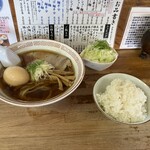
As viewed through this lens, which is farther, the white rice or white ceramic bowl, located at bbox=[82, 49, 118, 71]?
white ceramic bowl, located at bbox=[82, 49, 118, 71]

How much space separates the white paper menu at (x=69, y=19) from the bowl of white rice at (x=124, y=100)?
9.9 inches

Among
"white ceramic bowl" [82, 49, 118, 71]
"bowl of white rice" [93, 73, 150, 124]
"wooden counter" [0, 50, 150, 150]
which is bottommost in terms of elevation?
"wooden counter" [0, 50, 150, 150]

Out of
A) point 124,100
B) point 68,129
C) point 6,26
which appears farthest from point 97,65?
point 6,26

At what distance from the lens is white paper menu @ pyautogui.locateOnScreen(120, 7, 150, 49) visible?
3.16 feet

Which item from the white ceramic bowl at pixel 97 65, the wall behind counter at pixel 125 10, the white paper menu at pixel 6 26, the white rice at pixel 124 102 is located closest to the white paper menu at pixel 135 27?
the wall behind counter at pixel 125 10

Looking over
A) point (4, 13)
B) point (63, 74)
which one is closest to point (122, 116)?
point (63, 74)

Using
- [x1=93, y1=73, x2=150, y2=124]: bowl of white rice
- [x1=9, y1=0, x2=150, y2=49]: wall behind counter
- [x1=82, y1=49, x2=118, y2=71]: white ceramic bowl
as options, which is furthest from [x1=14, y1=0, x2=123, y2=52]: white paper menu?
[x1=93, y1=73, x2=150, y2=124]: bowl of white rice

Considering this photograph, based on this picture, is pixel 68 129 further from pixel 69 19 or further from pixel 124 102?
pixel 69 19

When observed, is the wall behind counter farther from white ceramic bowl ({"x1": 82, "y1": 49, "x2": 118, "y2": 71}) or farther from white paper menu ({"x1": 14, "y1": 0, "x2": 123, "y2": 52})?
white ceramic bowl ({"x1": 82, "y1": 49, "x2": 118, "y2": 71})

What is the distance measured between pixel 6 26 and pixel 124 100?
0.61 meters

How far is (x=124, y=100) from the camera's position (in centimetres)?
83

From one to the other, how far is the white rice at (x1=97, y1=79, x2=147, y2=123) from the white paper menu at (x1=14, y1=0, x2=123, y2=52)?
0.30 metres

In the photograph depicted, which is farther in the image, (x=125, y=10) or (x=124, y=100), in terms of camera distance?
(x=125, y=10)

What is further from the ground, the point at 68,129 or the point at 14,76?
the point at 14,76
